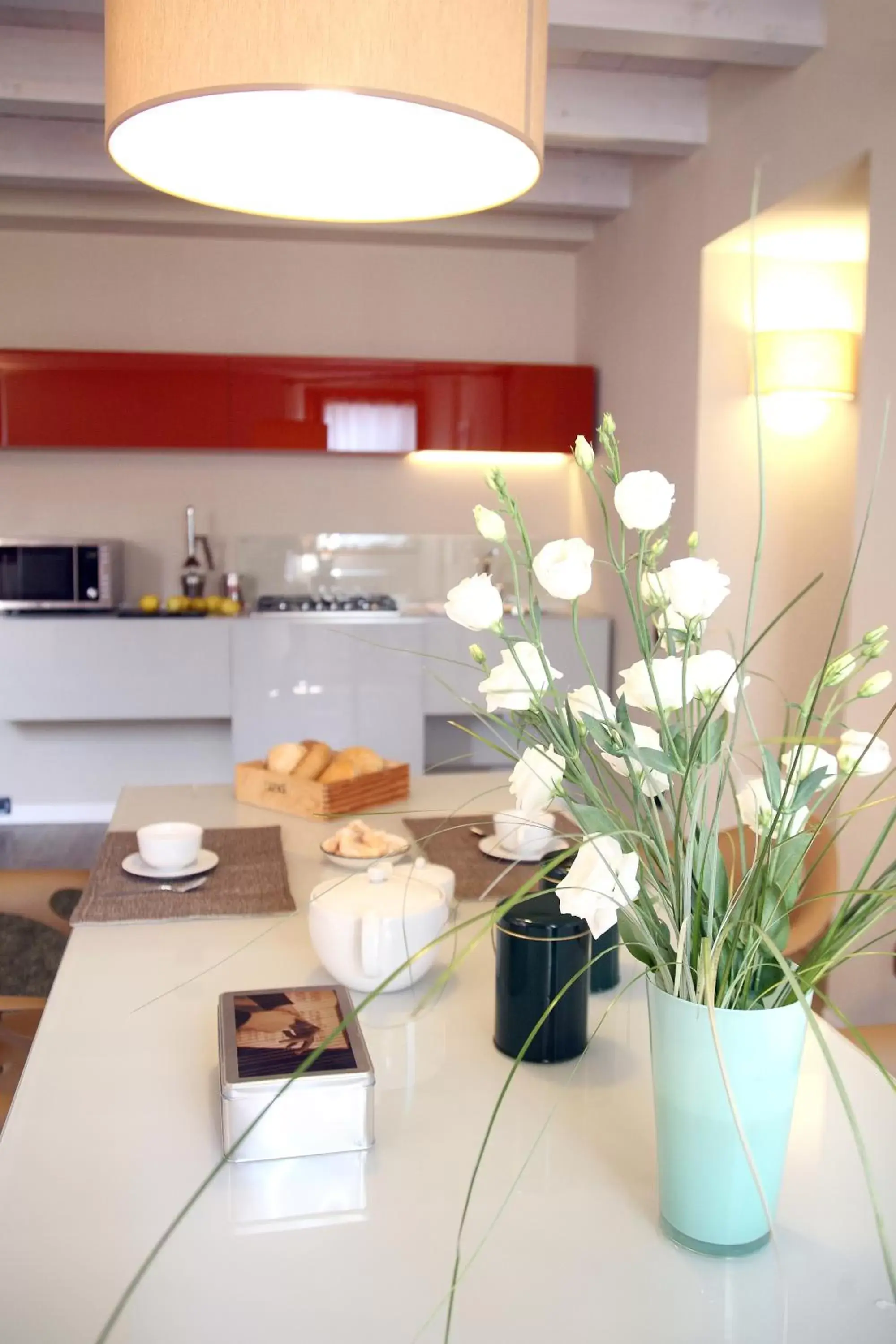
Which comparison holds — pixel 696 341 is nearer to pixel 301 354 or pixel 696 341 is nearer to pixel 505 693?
pixel 301 354

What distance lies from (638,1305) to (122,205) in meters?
4.77

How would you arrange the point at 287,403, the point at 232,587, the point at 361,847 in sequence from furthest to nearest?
the point at 232,587 < the point at 287,403 < the point at 361,847

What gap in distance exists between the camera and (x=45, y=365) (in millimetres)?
4793

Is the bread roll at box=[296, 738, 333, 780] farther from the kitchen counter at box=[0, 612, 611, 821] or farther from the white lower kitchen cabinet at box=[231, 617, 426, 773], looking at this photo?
the white lower kitchen cabinet at box=[231, 617, 426, 773]

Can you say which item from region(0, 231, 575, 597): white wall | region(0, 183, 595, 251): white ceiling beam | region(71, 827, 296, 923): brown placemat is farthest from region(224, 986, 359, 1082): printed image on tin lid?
region(0, 231, 575, 597): white wall

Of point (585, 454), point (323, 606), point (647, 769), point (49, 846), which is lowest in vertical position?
point (49, 846)

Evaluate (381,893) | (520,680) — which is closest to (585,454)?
(520,680)

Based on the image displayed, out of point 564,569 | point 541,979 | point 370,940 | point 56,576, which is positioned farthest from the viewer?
point 56,576

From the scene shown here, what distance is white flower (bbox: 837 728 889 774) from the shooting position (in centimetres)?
85

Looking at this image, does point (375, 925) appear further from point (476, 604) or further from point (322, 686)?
point (322, 686)

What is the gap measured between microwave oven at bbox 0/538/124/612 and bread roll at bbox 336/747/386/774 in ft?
8.81

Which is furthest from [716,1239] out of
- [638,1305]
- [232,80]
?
[232,80]

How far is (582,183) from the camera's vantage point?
14.9ft

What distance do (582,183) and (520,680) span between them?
4172mm
